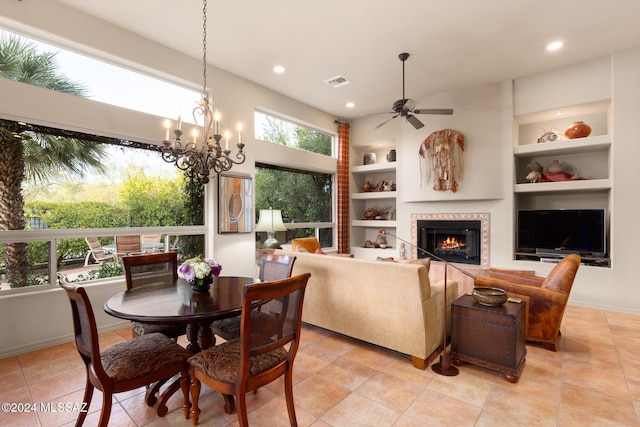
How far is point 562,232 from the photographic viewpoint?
4.53m

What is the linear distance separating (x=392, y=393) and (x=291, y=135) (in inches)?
177

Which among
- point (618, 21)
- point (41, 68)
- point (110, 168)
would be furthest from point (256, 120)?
point (618, 21)

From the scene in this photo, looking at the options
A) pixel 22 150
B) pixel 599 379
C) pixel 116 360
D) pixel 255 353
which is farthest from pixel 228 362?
pixel 22 150

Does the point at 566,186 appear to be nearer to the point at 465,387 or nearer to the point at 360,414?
the point at 465,387

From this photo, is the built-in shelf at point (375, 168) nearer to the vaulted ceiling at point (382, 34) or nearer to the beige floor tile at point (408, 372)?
the vaulted ceiling at point (382, 34)

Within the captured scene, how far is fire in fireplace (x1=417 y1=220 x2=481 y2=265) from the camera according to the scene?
5191 mm

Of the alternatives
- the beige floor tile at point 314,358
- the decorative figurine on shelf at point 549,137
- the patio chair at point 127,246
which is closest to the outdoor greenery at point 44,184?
the patio chair at point 127,246

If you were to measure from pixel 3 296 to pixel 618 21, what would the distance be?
6729 mm

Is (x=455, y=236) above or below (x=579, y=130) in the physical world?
below

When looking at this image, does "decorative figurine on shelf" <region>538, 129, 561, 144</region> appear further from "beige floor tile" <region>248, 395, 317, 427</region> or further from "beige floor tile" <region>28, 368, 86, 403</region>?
"beige floor tile" <region>28, 368, 86, 403</region>

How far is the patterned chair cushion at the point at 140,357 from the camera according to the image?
5.44 feet

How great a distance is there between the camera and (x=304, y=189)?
608cm

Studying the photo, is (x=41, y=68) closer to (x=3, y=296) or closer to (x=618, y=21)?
(x=3, y=296)

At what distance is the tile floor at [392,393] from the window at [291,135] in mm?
3519
